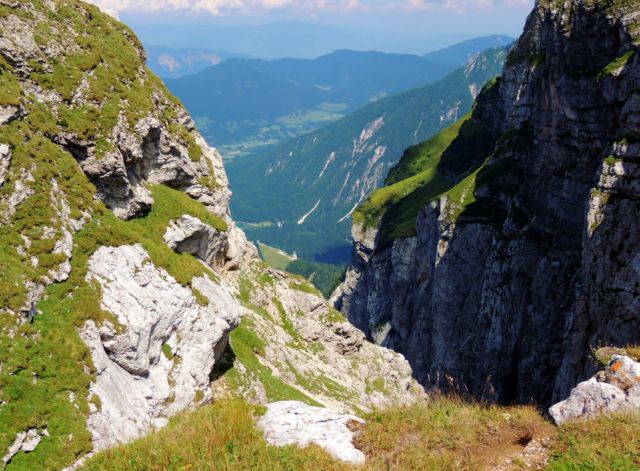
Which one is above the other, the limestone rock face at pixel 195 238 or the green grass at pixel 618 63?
the green grass at pixel 618 63

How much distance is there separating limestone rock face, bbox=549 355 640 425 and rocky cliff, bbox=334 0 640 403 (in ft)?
6.79

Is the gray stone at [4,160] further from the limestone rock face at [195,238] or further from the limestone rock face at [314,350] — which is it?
the limestone rock face at [314,350]

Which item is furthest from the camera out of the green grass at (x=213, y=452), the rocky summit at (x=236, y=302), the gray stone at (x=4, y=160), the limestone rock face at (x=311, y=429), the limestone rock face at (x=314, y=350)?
the limestone rock face at (x=314, y=350)

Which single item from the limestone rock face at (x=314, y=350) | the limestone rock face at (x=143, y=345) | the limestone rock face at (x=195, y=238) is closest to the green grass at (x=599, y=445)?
the limestone rock face at (x=143, y=345)

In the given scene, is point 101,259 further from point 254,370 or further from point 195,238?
point 254,370

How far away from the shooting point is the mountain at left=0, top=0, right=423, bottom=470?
57.6ft

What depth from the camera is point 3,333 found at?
56.3 ft

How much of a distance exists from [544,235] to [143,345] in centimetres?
5690

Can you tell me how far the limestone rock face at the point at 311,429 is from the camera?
12.4m

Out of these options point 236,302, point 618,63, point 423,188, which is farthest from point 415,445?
point 423,188

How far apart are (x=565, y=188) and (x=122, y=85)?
169ft

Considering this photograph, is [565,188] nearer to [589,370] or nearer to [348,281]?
[589,370]

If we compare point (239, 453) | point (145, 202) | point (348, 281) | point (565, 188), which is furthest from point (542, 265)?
point (348, 281)

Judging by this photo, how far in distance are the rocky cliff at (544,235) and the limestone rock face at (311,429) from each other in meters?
3.47
